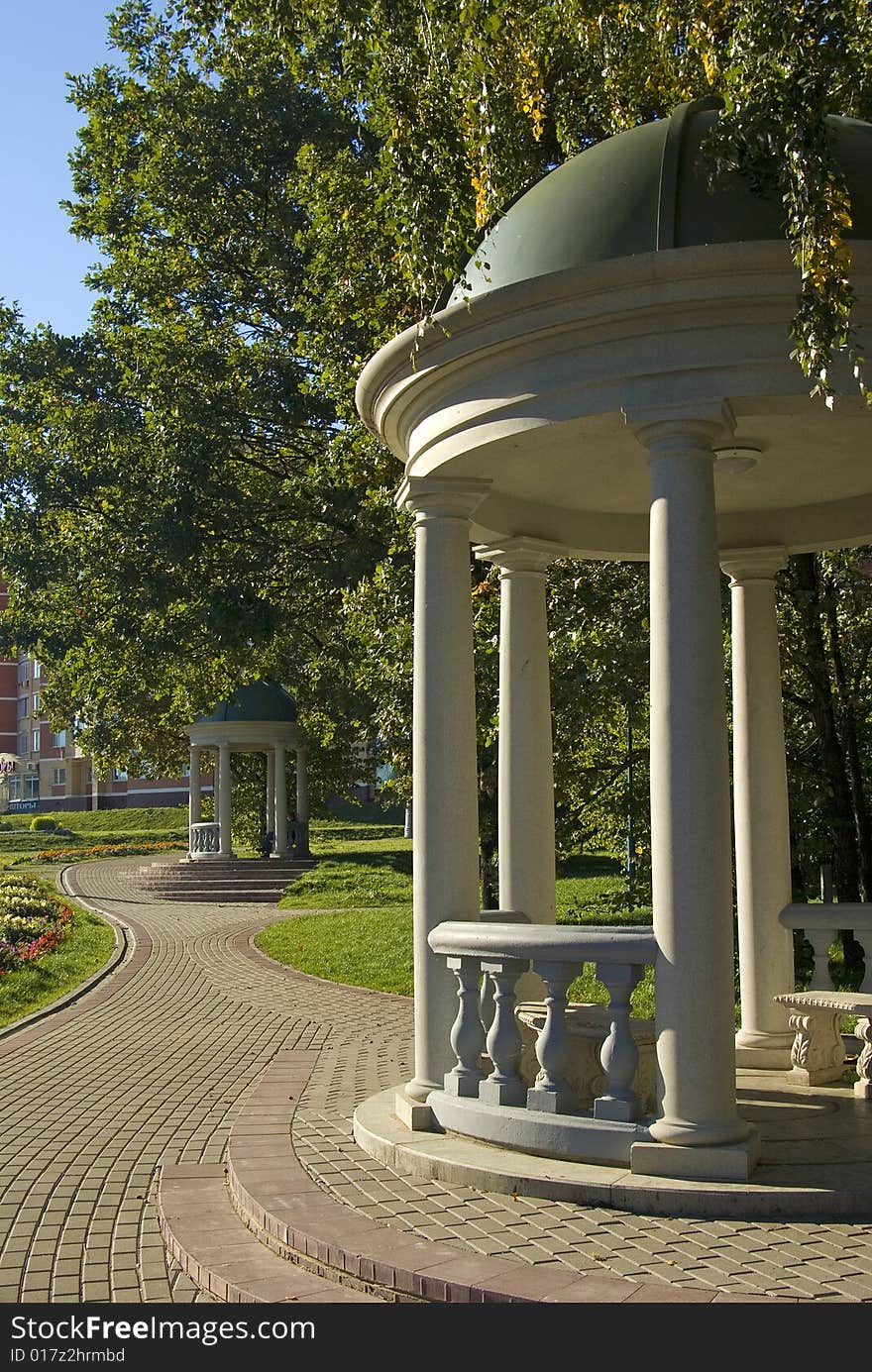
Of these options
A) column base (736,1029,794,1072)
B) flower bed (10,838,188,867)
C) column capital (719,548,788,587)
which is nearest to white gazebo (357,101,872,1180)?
column capital (719,548,788,587)

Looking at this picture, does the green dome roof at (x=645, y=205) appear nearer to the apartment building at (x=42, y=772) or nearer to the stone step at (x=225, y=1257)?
the stone step at (x=225, y=1257)

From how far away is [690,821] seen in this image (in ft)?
20.2

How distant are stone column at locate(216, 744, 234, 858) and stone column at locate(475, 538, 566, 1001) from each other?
28.0 metres

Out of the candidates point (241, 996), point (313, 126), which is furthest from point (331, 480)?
point (241, 996)

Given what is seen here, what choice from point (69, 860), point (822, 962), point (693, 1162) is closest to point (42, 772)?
point (69, 860)

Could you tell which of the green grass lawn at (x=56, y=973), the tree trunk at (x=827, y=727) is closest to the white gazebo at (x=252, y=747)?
the green grass lawn at (x=56, y=973)

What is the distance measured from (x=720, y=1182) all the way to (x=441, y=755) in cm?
261

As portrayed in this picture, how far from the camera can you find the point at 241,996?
1536cm

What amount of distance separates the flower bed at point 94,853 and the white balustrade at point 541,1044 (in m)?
38.5

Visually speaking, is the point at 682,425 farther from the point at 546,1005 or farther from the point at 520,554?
the point at 546,1005

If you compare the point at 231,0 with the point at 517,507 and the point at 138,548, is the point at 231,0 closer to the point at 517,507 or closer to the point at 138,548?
the point at 517,507

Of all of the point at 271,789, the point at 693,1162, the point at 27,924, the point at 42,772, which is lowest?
the point at 27,924

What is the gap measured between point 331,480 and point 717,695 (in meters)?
15.4

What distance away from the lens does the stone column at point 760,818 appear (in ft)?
28.7
